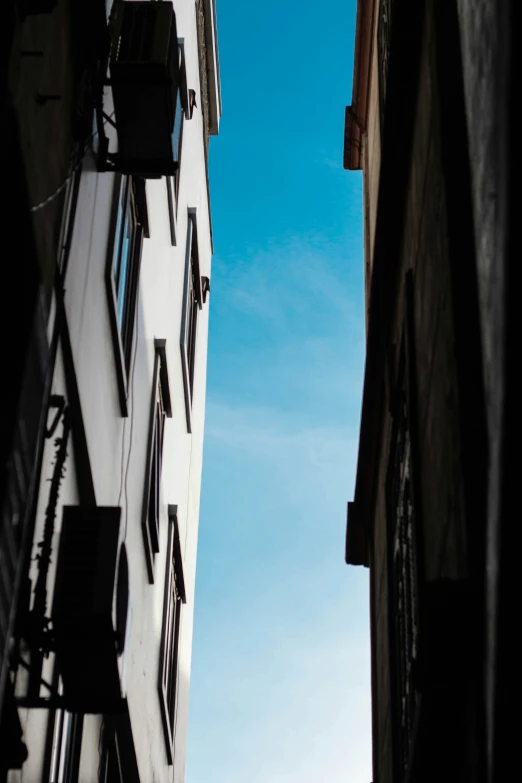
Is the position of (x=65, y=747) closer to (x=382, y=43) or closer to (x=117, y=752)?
(x=117, y=752)

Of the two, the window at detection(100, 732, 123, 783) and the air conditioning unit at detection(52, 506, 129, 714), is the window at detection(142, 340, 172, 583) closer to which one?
the window at detection(100, 732, 123, 783)

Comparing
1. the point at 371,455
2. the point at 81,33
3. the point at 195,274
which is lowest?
the point at 371,455

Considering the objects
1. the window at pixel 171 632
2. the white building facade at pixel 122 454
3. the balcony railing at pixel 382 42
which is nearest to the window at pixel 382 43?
the balcony railing at pixel 382 42

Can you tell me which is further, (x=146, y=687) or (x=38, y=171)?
(x=146, y=687)

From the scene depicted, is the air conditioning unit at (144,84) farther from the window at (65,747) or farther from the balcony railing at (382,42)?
the window at (65,747)

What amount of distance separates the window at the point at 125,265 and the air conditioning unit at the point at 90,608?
263 cm

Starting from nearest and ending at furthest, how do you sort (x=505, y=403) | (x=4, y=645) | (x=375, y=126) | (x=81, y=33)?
(x=505, y=403), (x=4, y=645), (x=81, y=33), (x=375, y=126)

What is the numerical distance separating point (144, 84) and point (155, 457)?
5117 millimetres

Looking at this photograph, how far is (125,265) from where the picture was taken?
959 cm

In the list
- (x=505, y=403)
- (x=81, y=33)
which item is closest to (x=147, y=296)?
(x=81, y=33)

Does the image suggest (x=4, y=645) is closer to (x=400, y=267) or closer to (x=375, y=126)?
(x=400, y=267)

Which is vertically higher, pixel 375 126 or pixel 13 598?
pixel 375 126

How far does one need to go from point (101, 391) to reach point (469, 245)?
3643 millimetres

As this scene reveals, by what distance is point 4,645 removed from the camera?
4.97 m
